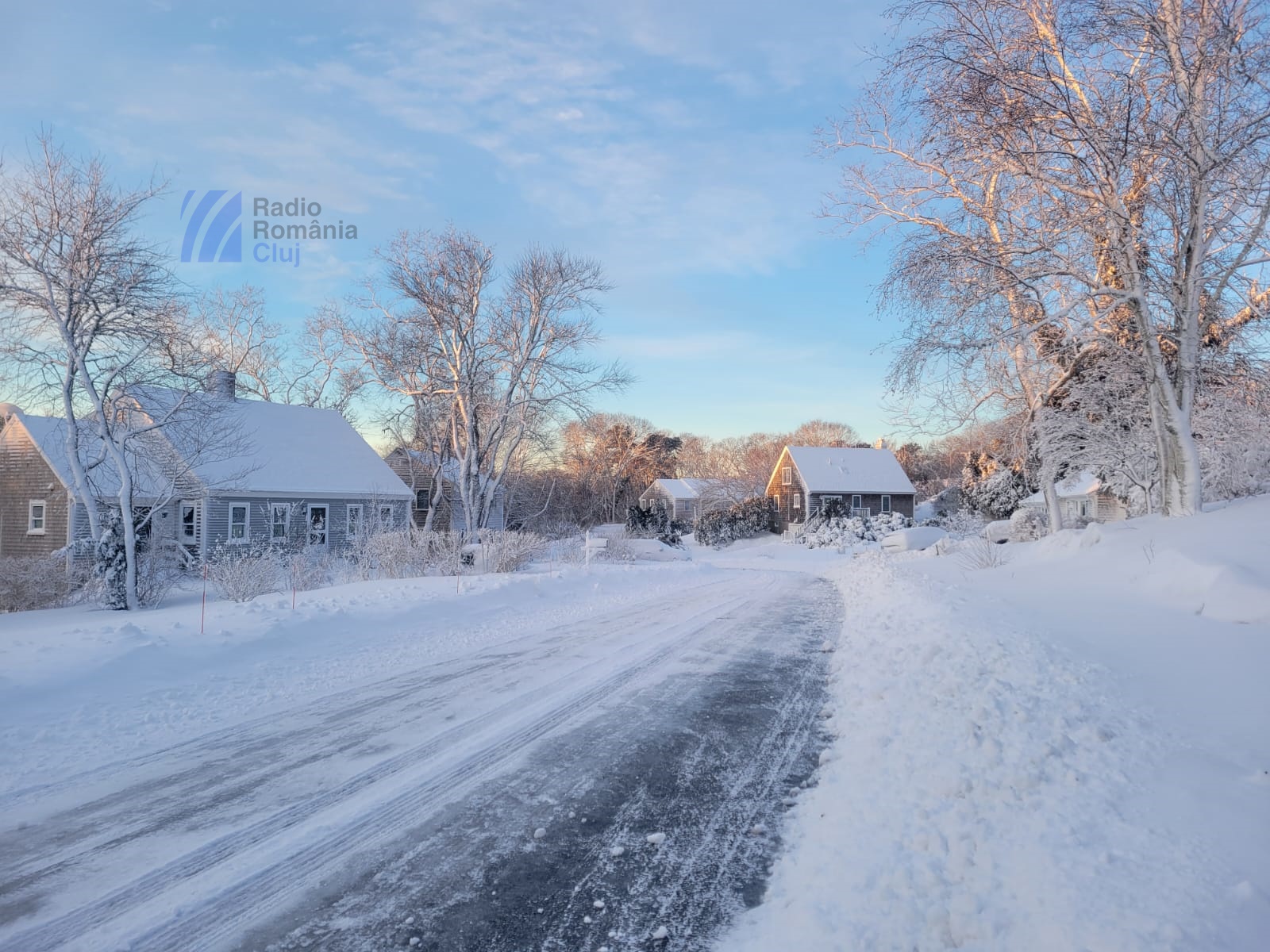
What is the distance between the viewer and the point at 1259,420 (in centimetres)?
1497

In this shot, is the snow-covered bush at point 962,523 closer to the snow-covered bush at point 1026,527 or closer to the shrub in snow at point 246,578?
the snow-covered bush at point 1026,527

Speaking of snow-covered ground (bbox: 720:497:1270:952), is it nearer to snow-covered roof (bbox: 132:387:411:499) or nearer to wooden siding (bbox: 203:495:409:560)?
wooden siding (bbox: 203:495:409:560)

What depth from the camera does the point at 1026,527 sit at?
2097cm

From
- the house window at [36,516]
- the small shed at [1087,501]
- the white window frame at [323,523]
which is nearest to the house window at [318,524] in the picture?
the white window frame at [323,523]

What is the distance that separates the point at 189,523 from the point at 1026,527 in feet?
93.4

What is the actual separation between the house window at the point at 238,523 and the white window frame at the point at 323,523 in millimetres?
2195

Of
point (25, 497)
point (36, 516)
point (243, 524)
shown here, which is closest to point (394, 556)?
point (243, 524)

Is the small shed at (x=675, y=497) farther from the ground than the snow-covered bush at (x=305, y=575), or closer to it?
farther from the ground

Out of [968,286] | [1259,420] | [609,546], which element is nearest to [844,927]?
[968,286]

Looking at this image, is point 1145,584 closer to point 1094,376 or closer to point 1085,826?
point 1085,826

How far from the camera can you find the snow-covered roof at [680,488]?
62.6 metres

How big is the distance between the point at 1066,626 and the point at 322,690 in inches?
322

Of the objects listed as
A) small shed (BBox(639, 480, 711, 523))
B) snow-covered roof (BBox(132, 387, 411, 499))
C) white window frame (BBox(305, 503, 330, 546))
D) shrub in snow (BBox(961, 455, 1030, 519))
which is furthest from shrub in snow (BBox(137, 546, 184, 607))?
small shed (BBox(639, 480, 711, 523))

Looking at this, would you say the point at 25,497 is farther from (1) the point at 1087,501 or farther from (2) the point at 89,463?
(1) the point at 1087,501
